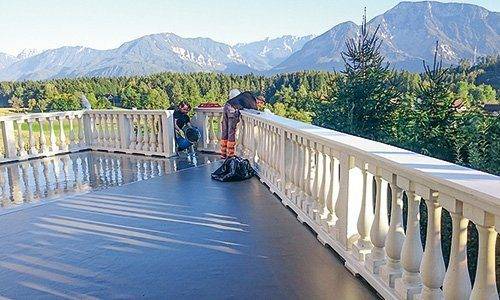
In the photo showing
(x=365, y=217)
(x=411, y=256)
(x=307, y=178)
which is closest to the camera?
(x=411, y=256)

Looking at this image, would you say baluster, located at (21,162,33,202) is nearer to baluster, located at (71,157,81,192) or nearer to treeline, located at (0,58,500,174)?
baluster, located at (71,157,81,192)

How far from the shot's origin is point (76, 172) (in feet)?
20.4

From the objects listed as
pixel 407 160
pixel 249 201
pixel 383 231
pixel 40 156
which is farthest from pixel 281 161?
pixel 40 156

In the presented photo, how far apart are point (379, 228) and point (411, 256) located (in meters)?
0.35

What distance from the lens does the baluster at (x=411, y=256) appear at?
1.89 metres

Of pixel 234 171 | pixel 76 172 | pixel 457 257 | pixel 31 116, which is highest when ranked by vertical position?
pixel 31 116

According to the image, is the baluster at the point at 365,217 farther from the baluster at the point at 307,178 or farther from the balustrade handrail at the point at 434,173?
the baluster at the point at 307,178

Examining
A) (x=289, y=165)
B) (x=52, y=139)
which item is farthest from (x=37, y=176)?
(x=289, y=165)

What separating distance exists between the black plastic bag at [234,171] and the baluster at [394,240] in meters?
3.22

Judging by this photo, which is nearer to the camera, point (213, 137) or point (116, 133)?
point (213, 137)

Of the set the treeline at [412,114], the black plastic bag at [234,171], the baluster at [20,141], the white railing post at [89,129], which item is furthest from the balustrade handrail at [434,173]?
the treeline at [412,114]

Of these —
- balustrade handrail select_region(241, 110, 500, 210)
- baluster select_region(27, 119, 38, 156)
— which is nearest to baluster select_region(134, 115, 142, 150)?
baluster select_region(27, 119, 38, 156)

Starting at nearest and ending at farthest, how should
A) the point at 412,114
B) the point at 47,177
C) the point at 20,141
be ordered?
Answer: 1. the point at 47,177
2. the point at 20,141
3. the point at 412,114

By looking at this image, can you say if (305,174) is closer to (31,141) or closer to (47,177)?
(47,177)
